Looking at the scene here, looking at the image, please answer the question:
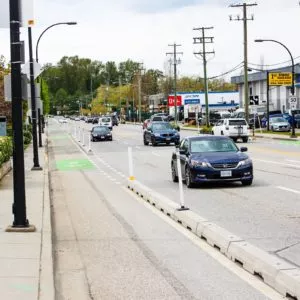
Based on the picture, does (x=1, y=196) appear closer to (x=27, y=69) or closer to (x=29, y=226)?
(x=29, y=226)

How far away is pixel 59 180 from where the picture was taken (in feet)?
80.9

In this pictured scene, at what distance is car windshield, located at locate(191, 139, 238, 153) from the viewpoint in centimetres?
1995

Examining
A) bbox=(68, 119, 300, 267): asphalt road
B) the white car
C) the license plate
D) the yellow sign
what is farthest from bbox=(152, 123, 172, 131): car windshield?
the license plate

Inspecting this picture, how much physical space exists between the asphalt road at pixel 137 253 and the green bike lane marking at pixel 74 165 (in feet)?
34.0

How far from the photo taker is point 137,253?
10086 mm

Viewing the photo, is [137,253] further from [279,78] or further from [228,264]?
[279,78]

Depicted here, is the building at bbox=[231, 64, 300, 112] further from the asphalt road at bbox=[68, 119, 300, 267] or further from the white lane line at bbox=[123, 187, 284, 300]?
the white lane line at bbox=[123, 187, 284, 300]

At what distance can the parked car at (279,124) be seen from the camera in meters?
66.6

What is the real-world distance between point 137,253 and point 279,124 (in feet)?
192

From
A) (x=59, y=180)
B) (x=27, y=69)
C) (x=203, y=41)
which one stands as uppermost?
(x=203, y=41)

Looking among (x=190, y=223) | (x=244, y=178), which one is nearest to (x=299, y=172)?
(x=244, y=178)

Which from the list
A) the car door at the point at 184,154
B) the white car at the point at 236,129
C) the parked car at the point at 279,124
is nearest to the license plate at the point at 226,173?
the car door at the point at 184,154

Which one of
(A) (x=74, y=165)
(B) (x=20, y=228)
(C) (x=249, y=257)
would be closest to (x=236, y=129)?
(A) (x=74, y=165)

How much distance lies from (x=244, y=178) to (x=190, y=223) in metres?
7.10
